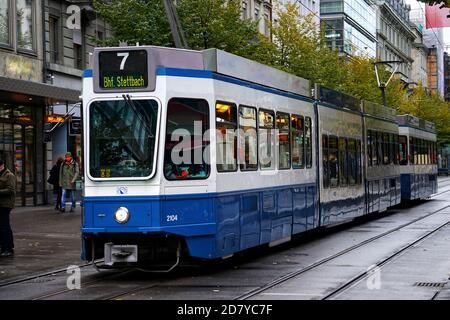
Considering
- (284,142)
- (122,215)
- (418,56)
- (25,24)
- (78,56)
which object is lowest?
(122,215)

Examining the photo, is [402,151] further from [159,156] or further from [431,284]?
[159,156]

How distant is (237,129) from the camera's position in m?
13.2

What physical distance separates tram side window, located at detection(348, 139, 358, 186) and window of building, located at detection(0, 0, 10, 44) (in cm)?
1125

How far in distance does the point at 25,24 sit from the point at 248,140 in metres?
16.3

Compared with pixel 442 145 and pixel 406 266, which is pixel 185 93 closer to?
pixel 406 266

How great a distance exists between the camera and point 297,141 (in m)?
16.5

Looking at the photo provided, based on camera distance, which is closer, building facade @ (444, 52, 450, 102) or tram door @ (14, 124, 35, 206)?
tram door @ (14, 124, 35, 206)

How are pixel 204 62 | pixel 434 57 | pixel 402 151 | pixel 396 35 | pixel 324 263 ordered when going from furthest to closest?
pixel 434 57 → pixel 396 35 → pixel 402 151 → pixel 324 263 → pixel 204 62

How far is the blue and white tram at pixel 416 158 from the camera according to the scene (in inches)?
1210

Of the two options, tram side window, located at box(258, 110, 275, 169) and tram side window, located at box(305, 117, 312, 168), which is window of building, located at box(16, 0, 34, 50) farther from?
tram side window, located at box(258, 110, 275, 169)

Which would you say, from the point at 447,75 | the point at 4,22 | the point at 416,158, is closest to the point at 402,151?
the point at 416,158

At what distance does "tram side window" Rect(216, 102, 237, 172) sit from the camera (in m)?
12.5

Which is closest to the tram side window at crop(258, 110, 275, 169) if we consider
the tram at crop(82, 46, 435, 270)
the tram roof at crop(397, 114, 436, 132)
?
the tram at crop(82, 46, 435, 270)

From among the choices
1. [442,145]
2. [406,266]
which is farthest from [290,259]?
[442,145]
